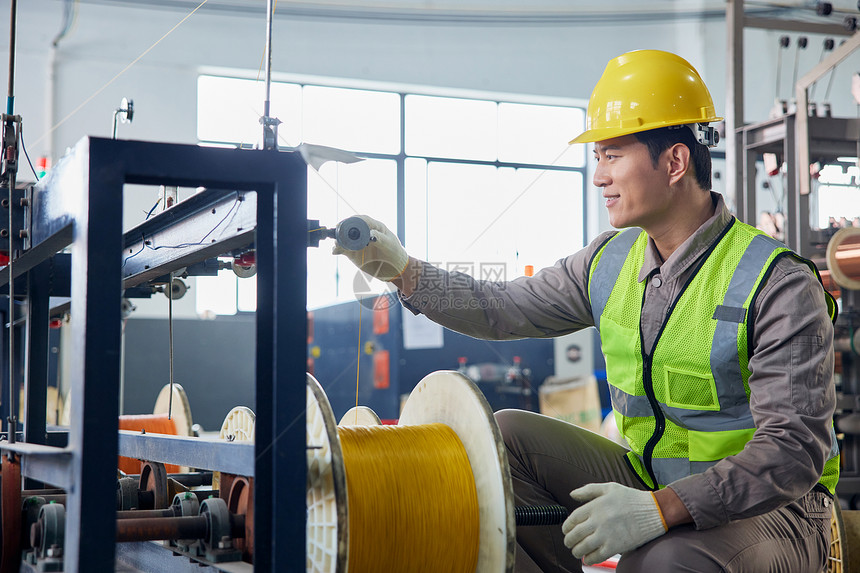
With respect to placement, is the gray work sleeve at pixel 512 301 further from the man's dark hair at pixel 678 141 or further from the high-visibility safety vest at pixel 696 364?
the man's dark hair at pixel 678 141

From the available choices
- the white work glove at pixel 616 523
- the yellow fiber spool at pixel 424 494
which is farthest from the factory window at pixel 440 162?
the white work glove at pixel 616 523

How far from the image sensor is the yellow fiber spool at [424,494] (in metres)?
1.51

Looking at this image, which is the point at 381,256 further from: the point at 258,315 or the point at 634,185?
the point at 258,315

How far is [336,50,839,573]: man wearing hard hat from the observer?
151 centimetres

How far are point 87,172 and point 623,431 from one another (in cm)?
130

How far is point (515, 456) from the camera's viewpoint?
1.94 meters

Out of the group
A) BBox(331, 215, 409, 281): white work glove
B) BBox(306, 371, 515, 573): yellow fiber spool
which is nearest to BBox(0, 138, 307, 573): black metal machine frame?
BBox(306, 371, 515, 573): yellow fiber spool

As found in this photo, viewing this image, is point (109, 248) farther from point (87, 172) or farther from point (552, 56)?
point (552, 56)

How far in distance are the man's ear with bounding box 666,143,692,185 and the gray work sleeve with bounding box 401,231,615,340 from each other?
0.28 metres

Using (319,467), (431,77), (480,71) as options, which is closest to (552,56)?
(480,71)

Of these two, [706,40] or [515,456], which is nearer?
[515,456]

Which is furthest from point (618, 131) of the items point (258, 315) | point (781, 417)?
point (258, 315)

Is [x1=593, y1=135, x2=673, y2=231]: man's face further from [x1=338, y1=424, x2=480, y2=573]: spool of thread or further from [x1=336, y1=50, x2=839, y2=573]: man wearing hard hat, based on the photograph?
[x1=338, y1=424, x2=480, y2=573]: spool of thread

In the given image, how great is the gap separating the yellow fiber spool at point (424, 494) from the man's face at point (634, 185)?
1.78 feet
